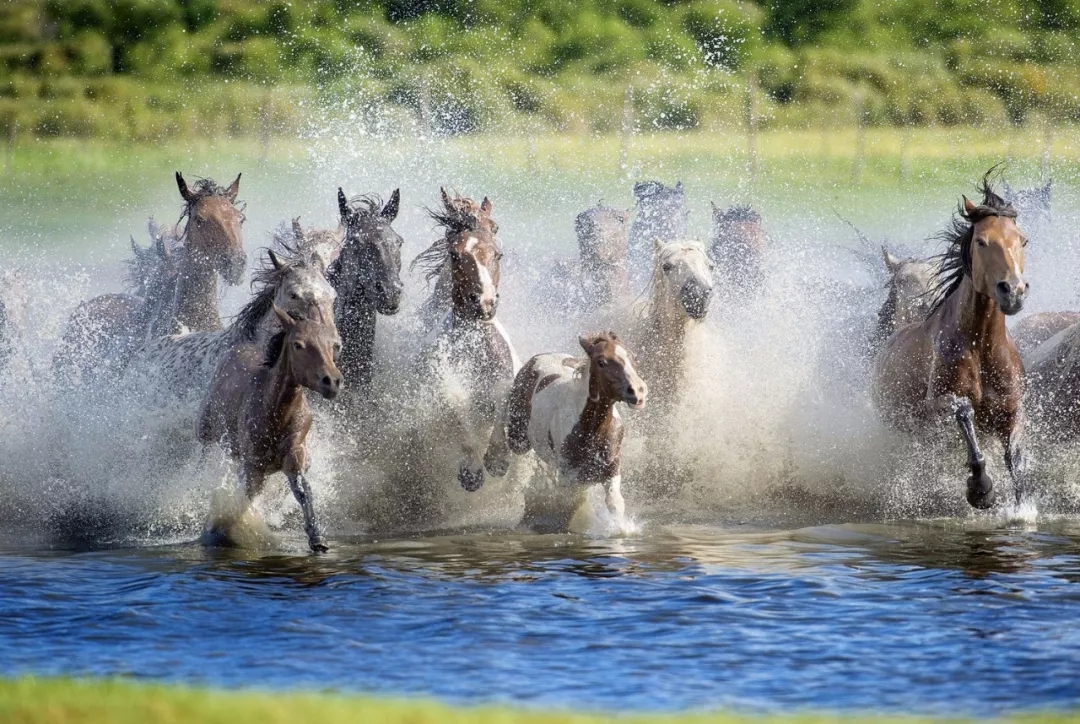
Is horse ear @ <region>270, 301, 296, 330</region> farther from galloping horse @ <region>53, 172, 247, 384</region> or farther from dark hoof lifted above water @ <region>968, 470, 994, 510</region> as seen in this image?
dark hoof lifted above water @ <region>968, 470, 994, 510</region>

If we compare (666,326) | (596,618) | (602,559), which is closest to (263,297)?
(602,559)

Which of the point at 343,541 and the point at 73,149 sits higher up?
the point at 73,149

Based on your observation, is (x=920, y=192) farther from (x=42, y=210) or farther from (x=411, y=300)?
(x=411, y=300)

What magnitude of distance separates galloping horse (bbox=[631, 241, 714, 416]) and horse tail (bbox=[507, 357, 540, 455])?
4.59ft

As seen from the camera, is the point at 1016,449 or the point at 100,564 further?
the point at 1016,449

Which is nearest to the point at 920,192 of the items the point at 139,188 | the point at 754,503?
the point at 139,188

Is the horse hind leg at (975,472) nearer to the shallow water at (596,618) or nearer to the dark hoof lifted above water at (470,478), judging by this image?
the shallow water at (596,618)

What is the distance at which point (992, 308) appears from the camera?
37.0ft

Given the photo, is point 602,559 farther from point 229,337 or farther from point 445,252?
point 229,337

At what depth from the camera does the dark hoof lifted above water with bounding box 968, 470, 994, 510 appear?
1117 cm

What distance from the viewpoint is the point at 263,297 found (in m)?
11.0

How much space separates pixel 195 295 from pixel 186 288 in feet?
0.28

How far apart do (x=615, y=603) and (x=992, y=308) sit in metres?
3.53

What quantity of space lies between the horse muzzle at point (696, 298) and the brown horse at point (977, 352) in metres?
1.40
